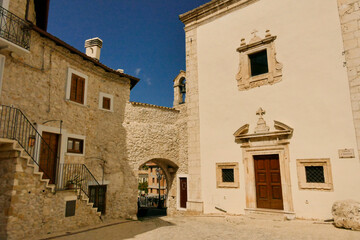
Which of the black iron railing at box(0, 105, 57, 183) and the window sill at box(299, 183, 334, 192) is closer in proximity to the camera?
the black iron railing at box(0, 105, 57, 183)

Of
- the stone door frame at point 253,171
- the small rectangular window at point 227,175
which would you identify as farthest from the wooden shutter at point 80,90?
the stone door frame at point 253,171

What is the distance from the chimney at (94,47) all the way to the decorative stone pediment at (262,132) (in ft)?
26.6

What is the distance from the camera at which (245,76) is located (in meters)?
10.2

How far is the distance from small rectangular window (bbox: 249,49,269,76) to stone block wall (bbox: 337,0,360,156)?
2.70m

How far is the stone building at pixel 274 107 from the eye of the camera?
26.5 ft

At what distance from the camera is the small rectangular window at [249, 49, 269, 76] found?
1007cm

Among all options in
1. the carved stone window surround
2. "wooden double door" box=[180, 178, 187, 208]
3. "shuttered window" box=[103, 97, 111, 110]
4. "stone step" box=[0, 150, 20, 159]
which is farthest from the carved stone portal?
"stone step" box=[0, 150, 20, 159]

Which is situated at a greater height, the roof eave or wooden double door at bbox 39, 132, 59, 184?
the roof eave

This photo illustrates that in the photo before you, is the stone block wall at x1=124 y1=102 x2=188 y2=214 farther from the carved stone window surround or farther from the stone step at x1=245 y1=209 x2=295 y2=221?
the carved stone window surround

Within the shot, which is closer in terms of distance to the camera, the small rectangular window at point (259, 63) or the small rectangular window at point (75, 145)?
the small rectangular window at point (75, 145)

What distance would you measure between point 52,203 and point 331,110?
9277mm

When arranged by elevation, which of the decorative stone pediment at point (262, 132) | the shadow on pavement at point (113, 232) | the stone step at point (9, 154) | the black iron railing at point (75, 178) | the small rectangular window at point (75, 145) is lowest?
the shadow on pavement at point (113, 232)

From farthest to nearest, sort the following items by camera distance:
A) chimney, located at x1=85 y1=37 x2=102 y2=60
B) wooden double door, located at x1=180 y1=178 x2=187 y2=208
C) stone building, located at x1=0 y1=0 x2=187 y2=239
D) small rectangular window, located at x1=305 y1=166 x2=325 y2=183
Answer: chimney, located at x1=85 y1=37 x2=102 y2=60 < wooden double door, located at x1=180 y1=178 x2=187 y2=208 < small rectangular window, located at x1=305 y1=166 x2=325 y2=183 < stone building, located at x1=0 y1=0 x2=187 y2=239

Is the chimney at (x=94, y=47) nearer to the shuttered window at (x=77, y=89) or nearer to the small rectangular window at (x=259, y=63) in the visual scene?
the shuttered window at (x=77, y=89)
